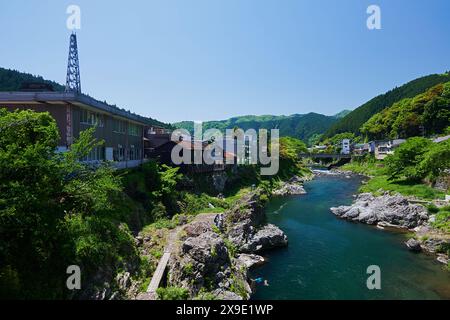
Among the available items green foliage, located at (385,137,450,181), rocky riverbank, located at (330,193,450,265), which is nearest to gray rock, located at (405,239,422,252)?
rocky riverbank, located at (330,193,450,265)

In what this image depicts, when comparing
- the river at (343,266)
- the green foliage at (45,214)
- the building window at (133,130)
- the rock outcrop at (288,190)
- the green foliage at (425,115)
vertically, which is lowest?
the river at (343,266)

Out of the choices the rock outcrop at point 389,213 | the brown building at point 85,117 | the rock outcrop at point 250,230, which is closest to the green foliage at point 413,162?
the rock outcrop at point 389,213

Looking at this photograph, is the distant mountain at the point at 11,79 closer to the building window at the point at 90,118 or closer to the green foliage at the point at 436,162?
the building window at the point at 90,118

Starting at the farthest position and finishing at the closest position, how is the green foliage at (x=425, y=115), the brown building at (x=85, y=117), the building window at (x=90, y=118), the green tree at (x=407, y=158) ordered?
the green foliage at (x=425, y=115) → the green tree at (x=407, y=158) → the building window at (x=90, y=118) → the brown building at (x=85, y=117)

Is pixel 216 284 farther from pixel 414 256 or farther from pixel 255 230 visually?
pixel 414 256
